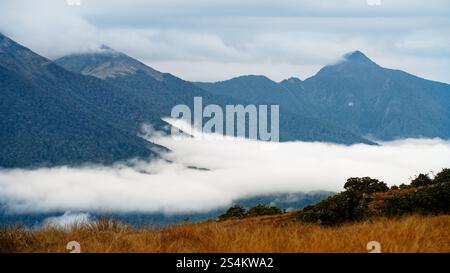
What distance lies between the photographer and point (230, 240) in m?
9.91

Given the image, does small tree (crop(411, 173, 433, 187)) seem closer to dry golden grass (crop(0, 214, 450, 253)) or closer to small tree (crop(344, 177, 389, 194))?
small tree (crop(344, 177, 389, 194))

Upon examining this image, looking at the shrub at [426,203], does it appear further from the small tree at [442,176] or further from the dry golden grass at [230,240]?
the small tree at [442,176]

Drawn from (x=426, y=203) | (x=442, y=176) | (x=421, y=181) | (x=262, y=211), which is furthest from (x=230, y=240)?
(x=262, y=211)

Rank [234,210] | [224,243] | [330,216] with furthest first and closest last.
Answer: [234,210] → [330,216] → [224,243]

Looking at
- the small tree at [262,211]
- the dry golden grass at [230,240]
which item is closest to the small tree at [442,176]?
the small tree at [262,211]

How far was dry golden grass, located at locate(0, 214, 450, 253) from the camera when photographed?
909 centimetres

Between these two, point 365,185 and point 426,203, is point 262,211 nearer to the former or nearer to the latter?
point 365,185

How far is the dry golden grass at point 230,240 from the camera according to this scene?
29.8 feet

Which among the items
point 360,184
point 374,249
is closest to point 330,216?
point 374,249

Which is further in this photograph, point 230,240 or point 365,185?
point 365,185

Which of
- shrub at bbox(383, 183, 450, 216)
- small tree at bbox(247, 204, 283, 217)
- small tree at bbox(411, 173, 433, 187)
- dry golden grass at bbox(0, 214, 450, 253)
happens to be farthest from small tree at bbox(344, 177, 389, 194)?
dry golden grass at bbox(0, 214, 450, 253)

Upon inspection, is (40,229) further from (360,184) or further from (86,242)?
(360,184)
